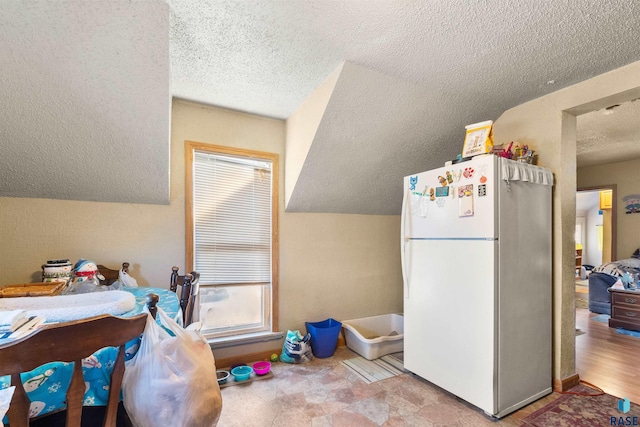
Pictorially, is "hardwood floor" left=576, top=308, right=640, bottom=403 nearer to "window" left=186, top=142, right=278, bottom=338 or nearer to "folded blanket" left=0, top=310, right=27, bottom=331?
"window" left=186, top=142, right=278, bottom=338

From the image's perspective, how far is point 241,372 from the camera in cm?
243

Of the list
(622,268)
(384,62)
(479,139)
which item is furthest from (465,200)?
(622,268)

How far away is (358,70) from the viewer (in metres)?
2.03

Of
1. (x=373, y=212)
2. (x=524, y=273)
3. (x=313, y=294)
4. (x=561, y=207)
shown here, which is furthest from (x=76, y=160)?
(x=561, y=207)

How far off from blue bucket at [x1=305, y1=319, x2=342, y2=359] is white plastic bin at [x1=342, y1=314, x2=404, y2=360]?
200mm

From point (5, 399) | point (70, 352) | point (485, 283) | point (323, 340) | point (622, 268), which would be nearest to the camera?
point (5, 399)

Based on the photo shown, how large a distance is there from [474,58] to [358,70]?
2.40ft

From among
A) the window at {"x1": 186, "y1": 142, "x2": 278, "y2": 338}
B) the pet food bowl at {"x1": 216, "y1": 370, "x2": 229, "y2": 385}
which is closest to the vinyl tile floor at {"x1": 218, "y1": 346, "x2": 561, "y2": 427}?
the pet food bowl at {"x1": 216, "y1": 370, "x2": 229, "y2": 385}

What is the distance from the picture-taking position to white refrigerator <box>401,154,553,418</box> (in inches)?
75.7

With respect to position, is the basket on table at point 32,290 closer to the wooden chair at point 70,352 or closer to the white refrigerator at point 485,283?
the wooden chair at point 70,352

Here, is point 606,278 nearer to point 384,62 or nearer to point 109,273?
point 384,62

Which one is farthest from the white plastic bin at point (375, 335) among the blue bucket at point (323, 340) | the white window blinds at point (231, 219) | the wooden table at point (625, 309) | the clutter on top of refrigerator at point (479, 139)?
the wooden table at point (625, 309)

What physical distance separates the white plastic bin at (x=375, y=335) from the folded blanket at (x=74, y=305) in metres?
2.14

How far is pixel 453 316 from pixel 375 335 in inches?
56.0
